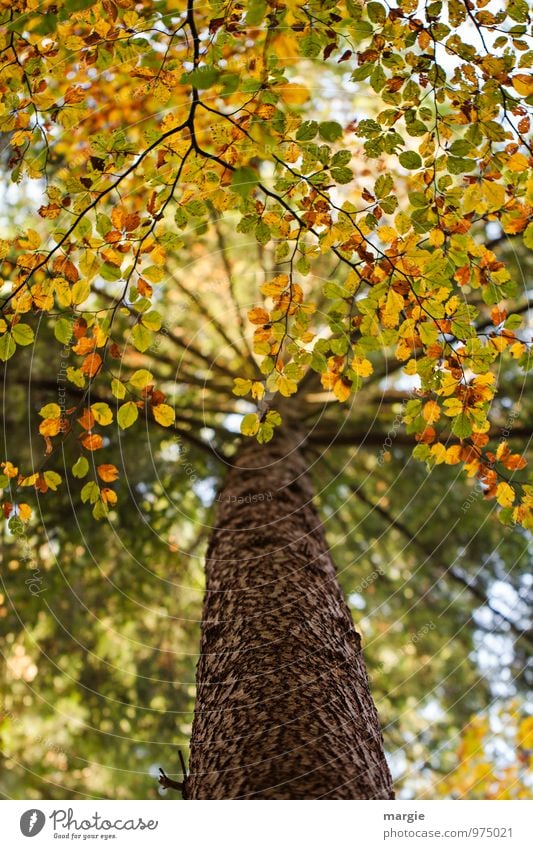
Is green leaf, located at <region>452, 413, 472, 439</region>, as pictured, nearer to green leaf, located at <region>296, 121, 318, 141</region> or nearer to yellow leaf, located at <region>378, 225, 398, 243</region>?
yellow leaf, located at <region>378, 225, 398, 243</region>

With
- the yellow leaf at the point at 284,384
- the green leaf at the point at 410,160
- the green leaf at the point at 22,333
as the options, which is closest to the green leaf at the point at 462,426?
the yellow leaf at the point at 284,384

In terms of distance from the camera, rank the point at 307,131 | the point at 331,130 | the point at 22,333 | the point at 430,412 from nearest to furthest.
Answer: the point at 331,130
the point at 307,131
the point at 22,333
the point at 430,412

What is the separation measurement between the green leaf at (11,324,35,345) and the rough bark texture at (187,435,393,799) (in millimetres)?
1356

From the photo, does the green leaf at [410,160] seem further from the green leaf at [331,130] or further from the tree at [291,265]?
the green leaf at [331,130]

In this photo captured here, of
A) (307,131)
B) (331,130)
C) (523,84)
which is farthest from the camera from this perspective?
(523,84)

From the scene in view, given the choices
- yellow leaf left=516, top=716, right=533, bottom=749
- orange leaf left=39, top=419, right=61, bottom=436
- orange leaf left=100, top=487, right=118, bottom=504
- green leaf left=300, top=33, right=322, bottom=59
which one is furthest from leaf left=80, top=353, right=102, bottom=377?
yellow leaf left=516, top=716, right=533, bottom=749

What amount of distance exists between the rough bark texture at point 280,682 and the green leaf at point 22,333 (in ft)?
4.45

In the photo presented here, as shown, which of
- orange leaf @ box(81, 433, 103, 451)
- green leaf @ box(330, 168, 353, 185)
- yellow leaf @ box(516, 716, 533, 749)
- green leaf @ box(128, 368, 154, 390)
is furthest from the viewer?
yellow leaf @ box(516, 716, 533, 749)

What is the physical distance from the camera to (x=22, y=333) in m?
2.26

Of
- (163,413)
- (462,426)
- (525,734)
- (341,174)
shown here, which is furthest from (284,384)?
(525,734)

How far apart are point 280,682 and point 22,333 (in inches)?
62.6

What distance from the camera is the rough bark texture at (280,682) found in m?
1.76

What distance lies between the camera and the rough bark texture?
176 cm

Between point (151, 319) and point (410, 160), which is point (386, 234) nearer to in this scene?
point (410, 160)
